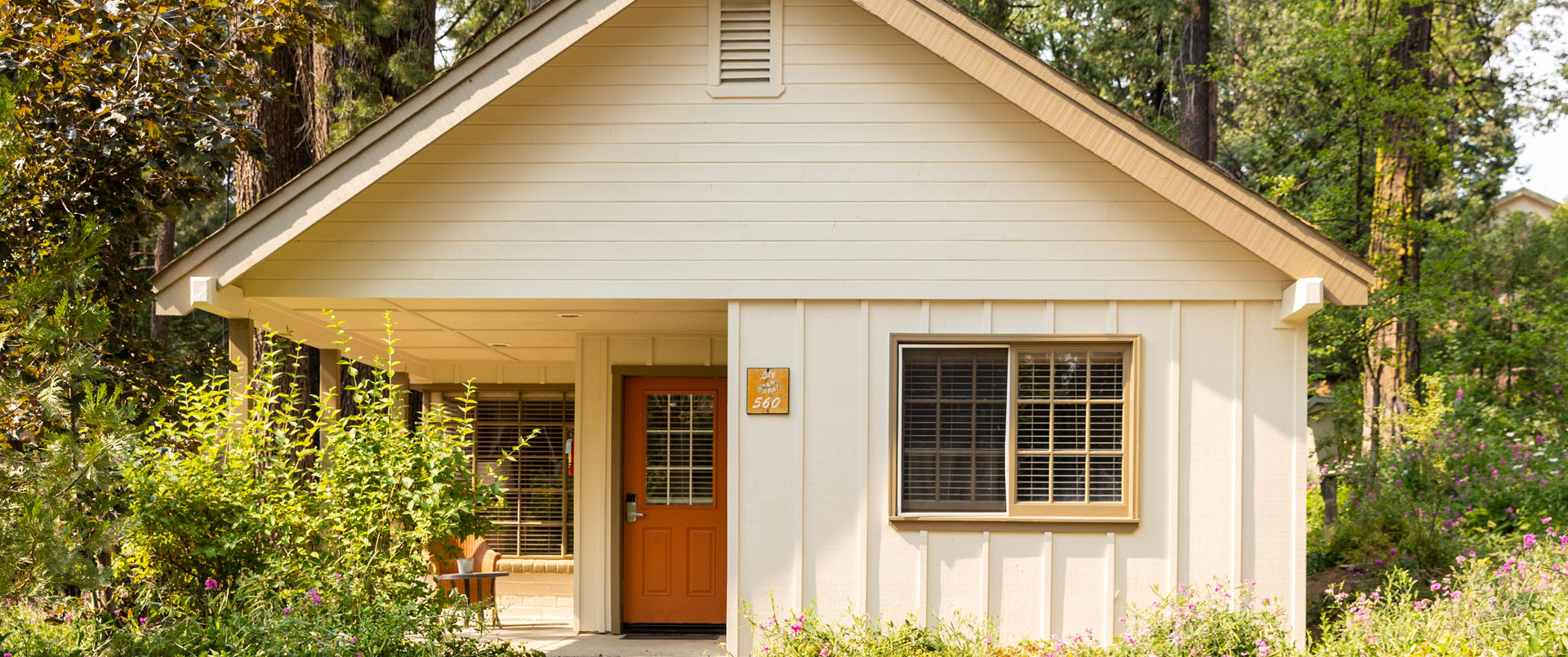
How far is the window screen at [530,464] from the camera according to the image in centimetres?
1081

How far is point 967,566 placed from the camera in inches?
257

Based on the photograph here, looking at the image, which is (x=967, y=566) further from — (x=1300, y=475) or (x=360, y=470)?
(x=360, y=470)

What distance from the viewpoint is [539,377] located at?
423 inches

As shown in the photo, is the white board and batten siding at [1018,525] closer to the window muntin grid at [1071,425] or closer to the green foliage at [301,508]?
the window muntin grid at [1071,425]

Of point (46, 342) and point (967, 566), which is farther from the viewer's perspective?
point (967, 566)

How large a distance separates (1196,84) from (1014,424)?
1063cm

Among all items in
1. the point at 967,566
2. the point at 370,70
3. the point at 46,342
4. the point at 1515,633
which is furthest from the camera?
the point at 370,70

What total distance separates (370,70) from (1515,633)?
12.2 metres

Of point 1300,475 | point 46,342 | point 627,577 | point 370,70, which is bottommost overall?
point 627,577

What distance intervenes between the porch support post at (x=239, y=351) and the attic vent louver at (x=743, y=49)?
131 inches

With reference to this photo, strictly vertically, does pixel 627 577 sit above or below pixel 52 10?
below

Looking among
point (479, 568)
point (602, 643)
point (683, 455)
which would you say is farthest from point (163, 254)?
point (602, 643)

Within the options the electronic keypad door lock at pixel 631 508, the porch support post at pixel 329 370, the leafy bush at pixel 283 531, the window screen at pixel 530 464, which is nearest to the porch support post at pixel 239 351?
the leafy bush at pixel 283 531

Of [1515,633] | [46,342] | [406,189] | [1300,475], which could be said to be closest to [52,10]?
[406,189]
